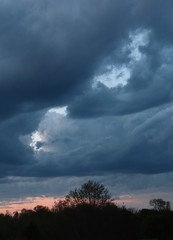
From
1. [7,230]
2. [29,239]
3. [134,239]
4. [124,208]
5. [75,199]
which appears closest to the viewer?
[134,239]

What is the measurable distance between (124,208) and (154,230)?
4.20 m

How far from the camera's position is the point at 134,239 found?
44938 mm

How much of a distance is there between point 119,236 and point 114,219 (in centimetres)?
172

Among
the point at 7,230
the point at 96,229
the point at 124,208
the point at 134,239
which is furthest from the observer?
the point at 7,230

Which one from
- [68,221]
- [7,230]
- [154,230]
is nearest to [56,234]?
[68,221]

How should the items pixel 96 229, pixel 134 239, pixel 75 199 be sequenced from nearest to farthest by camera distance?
pixel 96 229 < pixel 134 239 < pixel 75 199

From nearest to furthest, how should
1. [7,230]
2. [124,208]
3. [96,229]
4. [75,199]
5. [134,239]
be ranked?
[96,229]
[134,239]
[124,208]
[75,199]
[7,230]

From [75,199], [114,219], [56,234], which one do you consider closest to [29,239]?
[75,199]

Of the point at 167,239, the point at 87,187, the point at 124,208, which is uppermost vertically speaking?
the point at 87,187

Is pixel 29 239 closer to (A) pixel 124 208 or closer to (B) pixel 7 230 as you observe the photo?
(B) pixel 7 230

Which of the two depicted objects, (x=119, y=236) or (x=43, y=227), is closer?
(x=119, y=236)

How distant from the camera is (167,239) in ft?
159

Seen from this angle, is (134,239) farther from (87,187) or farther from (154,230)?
(87,187)

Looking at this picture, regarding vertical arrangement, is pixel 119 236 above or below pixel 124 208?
below
